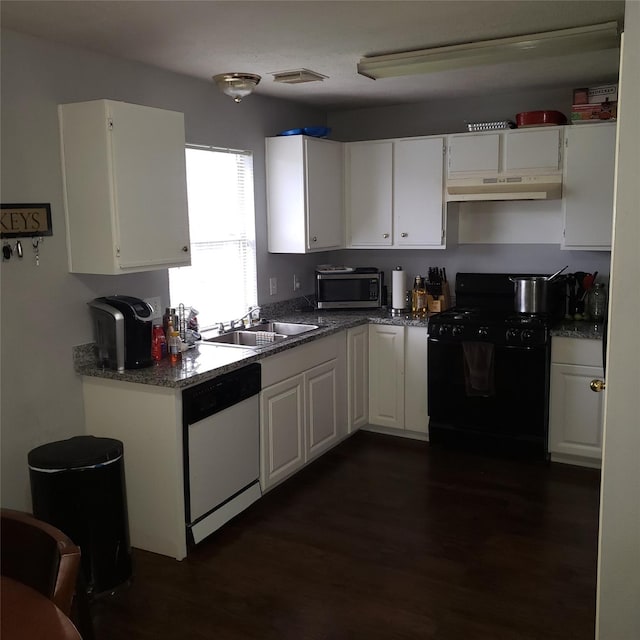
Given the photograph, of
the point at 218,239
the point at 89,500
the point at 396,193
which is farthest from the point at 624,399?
the point at 396,193

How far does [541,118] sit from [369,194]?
126 centimetres

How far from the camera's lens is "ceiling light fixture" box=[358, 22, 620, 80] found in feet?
9.85

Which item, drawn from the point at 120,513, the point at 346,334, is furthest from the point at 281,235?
the point at 120,513

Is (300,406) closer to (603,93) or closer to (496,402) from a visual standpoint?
(496,402)

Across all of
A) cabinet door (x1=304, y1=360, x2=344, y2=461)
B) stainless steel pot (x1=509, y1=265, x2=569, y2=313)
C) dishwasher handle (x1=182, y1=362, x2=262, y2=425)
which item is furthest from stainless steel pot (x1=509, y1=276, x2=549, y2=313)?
dishwasher handle (x1=182, y1=362, x2=262, y2=425)

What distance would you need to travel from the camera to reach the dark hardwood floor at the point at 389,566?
8.66ft

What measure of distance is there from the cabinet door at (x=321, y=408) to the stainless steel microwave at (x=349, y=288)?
2.40 ft

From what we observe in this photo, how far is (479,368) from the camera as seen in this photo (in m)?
4.27

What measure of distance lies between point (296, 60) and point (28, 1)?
54.2 inches

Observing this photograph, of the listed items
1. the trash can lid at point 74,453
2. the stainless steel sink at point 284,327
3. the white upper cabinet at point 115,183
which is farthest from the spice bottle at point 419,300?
the trash can lid at point 74,453

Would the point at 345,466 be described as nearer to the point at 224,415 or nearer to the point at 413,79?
the point at 224,415

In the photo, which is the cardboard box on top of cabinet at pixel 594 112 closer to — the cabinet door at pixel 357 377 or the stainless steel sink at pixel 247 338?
the cabinet door at pixel 357 377

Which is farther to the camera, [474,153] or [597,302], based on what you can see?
[474,153]

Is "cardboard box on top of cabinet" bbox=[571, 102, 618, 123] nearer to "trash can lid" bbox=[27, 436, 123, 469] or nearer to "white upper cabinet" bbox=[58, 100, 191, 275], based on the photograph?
"white upper cabinet" bbox=[58, 100, 191, 275]
